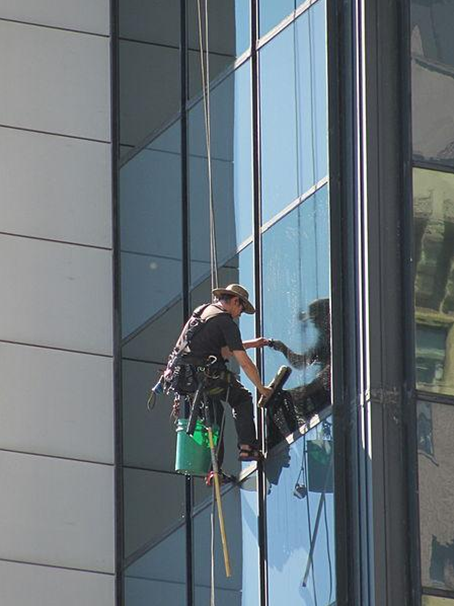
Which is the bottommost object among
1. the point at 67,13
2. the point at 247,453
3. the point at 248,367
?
the point at 247,453

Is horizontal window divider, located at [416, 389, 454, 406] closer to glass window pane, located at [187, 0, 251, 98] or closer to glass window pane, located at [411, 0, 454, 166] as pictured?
glass window pane, located at [411, 0, 454, 166]

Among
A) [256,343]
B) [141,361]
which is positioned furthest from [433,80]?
[141,361]

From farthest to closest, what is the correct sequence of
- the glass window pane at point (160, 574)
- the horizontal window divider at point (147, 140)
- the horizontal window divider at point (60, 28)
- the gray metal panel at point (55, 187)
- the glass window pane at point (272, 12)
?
1. the horizontal window divider at point (60, 28)
2. the gray metal panel at point (55, 187)
3. the horizontal window divider at point (147, 140)
4. the glass window pane at point (160, 574)
5. the glass window pane at point (272, 12)

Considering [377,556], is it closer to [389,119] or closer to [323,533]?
[323,533]

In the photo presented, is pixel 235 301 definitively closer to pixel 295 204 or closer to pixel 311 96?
pixel 295 204

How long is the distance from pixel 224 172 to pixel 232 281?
130 cm

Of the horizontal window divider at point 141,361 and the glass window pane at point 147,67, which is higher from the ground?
the glass window pane at point 147,67

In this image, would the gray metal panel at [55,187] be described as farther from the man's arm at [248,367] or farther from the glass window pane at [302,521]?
the glass window pane at [302,521]

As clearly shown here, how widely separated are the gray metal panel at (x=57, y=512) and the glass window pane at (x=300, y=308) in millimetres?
3809

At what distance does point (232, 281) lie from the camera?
21562mm

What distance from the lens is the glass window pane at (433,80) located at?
19594 millimetres

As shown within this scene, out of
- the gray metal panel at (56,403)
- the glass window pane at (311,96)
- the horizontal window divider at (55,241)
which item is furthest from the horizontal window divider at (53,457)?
the glass window pane at (311,96)

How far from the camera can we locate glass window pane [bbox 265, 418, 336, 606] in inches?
749

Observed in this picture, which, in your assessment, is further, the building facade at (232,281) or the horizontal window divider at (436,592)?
the building facade at (232,281)
